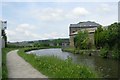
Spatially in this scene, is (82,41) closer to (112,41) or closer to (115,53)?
(112,41)

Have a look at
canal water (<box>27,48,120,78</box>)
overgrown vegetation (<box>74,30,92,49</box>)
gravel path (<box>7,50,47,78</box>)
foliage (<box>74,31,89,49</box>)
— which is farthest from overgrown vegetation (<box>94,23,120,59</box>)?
gravel path (<box>7,50,47,78</box>)

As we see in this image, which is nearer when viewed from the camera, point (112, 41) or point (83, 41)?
point (112, 41)

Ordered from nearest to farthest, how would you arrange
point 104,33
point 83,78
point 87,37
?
point 83,78 < point 104,33 < point 87,37

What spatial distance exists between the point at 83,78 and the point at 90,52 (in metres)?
37.0

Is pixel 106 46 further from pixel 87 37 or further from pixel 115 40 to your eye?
pixel 87 37

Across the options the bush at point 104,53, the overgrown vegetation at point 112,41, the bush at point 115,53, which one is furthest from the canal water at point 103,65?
the bush at point 104,53

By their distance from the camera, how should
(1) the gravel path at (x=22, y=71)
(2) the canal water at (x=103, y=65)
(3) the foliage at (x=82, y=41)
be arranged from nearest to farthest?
(1) the gravel path at (x=22, y=71)
(2) the canal water at (x=103, y=65)
(3) the foliage at (x=82, y=41)

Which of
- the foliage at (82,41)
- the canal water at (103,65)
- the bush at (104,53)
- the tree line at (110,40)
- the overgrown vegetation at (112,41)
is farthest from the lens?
the foliage at (82,41)

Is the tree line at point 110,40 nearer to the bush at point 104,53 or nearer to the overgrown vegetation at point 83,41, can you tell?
the bush at point 104,53

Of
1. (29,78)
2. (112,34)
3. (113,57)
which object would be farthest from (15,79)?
(112,34)

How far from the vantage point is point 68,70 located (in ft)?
39.6

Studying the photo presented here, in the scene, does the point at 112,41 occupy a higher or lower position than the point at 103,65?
higher

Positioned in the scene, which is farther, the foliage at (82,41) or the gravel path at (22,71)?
the foliage at (82,41)


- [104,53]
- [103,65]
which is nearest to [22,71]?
[103,65]
